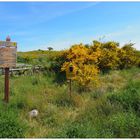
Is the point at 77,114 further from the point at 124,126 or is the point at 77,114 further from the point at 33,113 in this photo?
the point at 124,126

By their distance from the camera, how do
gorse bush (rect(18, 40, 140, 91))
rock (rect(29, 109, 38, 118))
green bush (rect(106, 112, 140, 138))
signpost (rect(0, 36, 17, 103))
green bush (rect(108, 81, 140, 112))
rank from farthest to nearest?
gorse bush (rect(18, 40, 140, 91)) → signpost (rect(0, 36, 17, 103)) → rock (rect(29, 109, 38, 118)) → green bush (rect(108, 81, 140, 112)) → green bush (rect(106, 112, 140, 138))

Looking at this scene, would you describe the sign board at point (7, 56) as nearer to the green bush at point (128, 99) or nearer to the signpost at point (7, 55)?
the signpost at point (7, 55)

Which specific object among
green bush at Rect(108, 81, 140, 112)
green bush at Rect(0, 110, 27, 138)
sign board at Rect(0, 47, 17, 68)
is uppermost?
sign board at Rect(0, 47, 17, 68)

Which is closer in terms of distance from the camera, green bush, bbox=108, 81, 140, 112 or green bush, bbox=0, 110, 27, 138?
green bush, bbox=0, 110, 27, 138

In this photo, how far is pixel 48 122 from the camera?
290 inches

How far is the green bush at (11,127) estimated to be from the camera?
19.5 ft

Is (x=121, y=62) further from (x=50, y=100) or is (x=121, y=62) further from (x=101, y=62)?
(x=50, y=100)

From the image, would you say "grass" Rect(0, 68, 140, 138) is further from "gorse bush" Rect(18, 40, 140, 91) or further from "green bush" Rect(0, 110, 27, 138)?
"gorse bush" Rect(18, 40, 140, 91)

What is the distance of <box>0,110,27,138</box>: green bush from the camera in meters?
5.95

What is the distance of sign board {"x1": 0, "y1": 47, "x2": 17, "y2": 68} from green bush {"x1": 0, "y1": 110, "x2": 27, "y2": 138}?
318cm

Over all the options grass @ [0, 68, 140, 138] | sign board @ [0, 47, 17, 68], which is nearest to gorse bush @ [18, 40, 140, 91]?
grass @ [0, 68, 140, 138]

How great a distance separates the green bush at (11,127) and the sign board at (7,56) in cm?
318

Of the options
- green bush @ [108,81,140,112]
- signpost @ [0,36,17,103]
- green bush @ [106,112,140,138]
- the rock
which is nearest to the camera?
green bush @ [106,112,140,138]

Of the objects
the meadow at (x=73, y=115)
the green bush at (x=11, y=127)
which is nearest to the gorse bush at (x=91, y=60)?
the meadow at (x=73, y=115)
